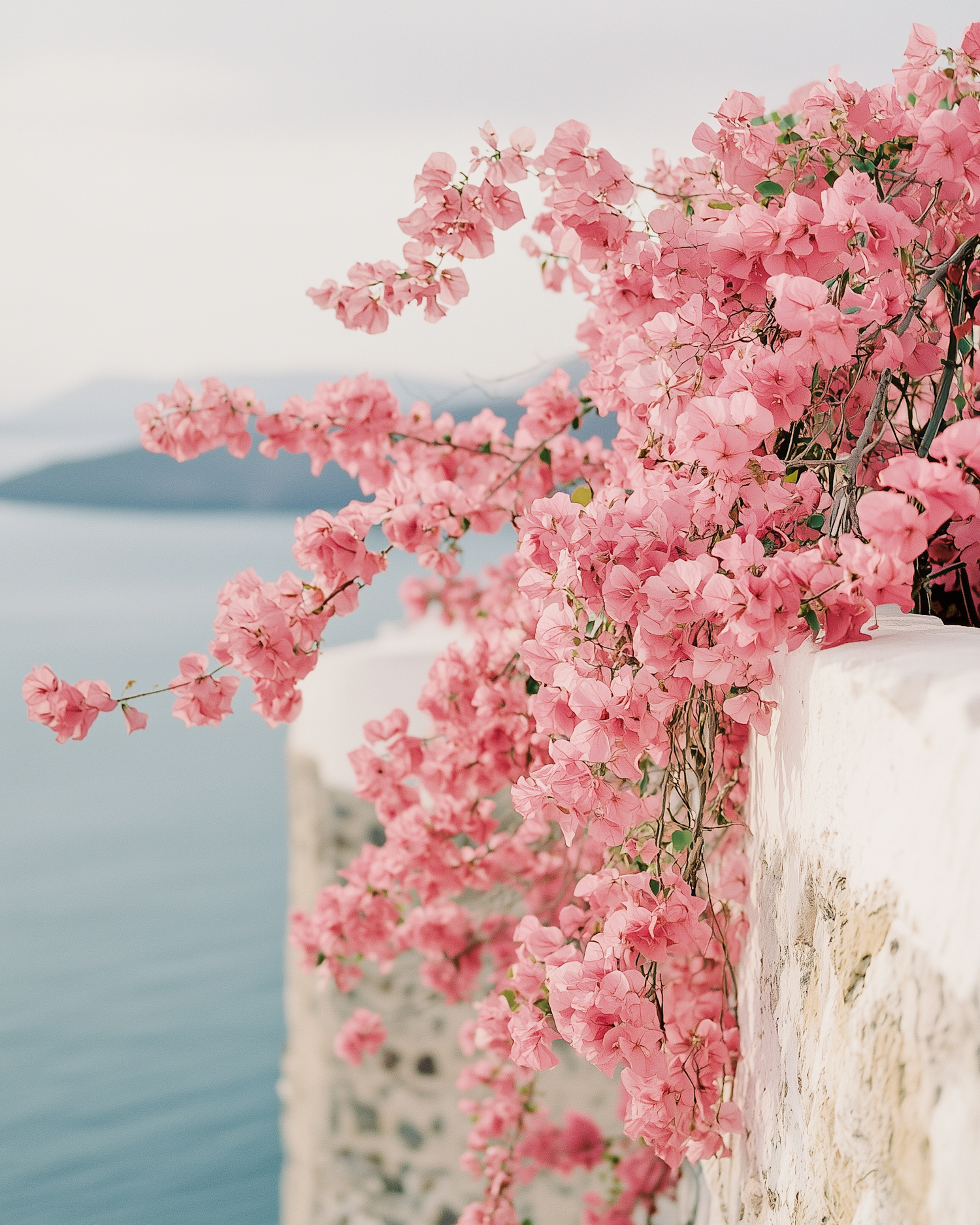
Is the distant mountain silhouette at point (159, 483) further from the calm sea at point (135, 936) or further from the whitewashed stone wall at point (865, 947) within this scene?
the whitewashed stone wall at point (865, 947)

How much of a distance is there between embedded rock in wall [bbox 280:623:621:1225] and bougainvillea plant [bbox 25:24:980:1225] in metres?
1.68

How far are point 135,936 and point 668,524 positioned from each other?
16.9 feet

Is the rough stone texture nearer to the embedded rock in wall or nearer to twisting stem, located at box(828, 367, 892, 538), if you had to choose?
twisting stem, located at box(828, 367, 892, 538)

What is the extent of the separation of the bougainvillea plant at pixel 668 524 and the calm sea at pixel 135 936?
4.45 ft

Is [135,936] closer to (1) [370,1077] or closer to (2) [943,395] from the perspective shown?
(1) [370,1077]

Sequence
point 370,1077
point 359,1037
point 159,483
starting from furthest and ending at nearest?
1. point 159,483
2. point 370,1077
3. point 359,1037

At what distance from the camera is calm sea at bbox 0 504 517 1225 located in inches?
171

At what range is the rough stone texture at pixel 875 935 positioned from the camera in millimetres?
570

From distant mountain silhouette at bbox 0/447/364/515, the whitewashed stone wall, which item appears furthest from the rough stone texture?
distant mountain silhouette at bbox 0/447/364/515

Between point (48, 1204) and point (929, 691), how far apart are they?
180 inches

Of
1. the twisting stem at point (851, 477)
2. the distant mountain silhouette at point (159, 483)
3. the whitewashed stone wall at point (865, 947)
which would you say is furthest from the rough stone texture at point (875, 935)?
the distant mountain silhouette at point (159, 483)

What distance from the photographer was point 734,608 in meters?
0.84

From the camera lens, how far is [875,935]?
0.68 meters

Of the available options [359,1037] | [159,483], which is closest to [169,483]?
[159,483]
